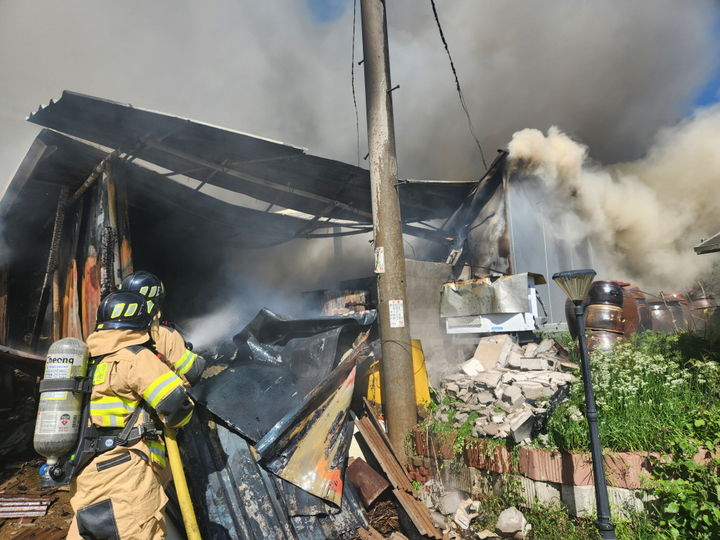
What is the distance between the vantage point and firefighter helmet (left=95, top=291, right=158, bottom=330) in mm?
3045

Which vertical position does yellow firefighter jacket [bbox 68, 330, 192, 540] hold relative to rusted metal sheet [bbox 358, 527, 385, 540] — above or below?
above

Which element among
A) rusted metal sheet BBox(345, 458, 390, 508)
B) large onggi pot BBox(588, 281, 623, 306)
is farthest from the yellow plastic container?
large onggi pot BBox(588, 281, 623, 306)

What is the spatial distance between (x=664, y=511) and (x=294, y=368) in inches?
141

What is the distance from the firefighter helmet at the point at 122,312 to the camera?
9.99ft

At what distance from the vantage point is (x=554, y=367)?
5.89m

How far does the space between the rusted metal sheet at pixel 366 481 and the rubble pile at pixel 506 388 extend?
3.30 ft

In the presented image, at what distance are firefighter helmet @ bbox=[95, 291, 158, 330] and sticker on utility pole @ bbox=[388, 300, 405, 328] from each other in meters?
2.68

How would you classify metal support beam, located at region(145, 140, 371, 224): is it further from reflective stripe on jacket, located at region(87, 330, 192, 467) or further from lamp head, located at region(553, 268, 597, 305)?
lamp head, located at region(553, 268, 597, 305)

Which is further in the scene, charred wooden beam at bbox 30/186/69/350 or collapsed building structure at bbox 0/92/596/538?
charred wooden beam at bbox 30/186/69/350

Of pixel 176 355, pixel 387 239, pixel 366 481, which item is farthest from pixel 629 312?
pixel 176 355

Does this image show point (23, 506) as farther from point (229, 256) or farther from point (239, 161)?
point (229, 256)

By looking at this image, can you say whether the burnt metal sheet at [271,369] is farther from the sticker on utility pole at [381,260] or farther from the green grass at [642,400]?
the green grass at [642,400]

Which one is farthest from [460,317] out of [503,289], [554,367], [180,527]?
[180,527]

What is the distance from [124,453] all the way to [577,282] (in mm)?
3488
